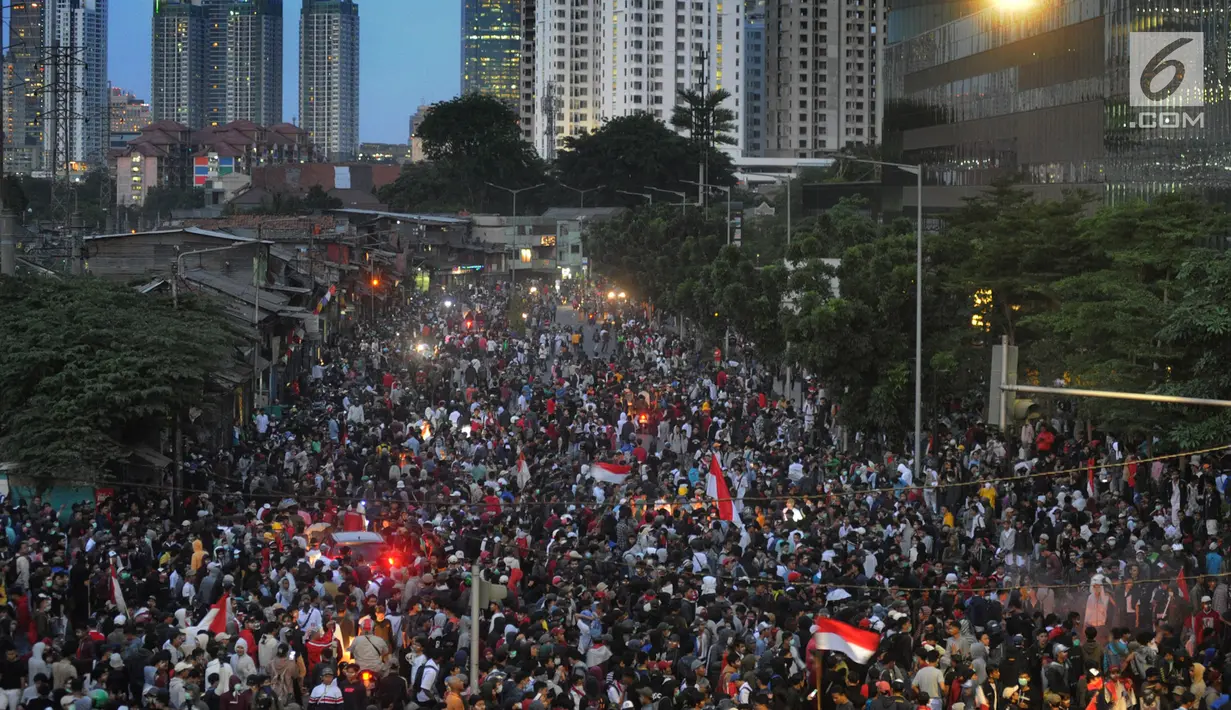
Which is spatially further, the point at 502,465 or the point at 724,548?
the point at 502,465

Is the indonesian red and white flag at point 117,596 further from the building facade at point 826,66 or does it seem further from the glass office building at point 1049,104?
the building facade at point 826,66

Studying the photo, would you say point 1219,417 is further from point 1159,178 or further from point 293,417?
point 1159,178

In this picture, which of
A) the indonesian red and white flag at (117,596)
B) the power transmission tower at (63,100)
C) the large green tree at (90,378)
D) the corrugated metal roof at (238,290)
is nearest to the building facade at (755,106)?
the power transmission tower at (63,100)

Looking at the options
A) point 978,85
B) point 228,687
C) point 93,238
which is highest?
point 978,85

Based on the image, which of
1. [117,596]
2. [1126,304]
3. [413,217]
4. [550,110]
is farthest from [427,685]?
[550,110]

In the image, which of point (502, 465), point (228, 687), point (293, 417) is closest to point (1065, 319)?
point (502, 465)

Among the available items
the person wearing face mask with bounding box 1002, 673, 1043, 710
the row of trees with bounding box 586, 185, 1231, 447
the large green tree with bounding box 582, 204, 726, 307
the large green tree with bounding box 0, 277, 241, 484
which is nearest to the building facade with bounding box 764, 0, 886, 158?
the large green tree with bounding box 582, 204, 726, 307

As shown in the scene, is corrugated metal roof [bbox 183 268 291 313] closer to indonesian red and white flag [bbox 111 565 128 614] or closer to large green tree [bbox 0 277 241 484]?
large green tree [bbox 0 277 241 484]
